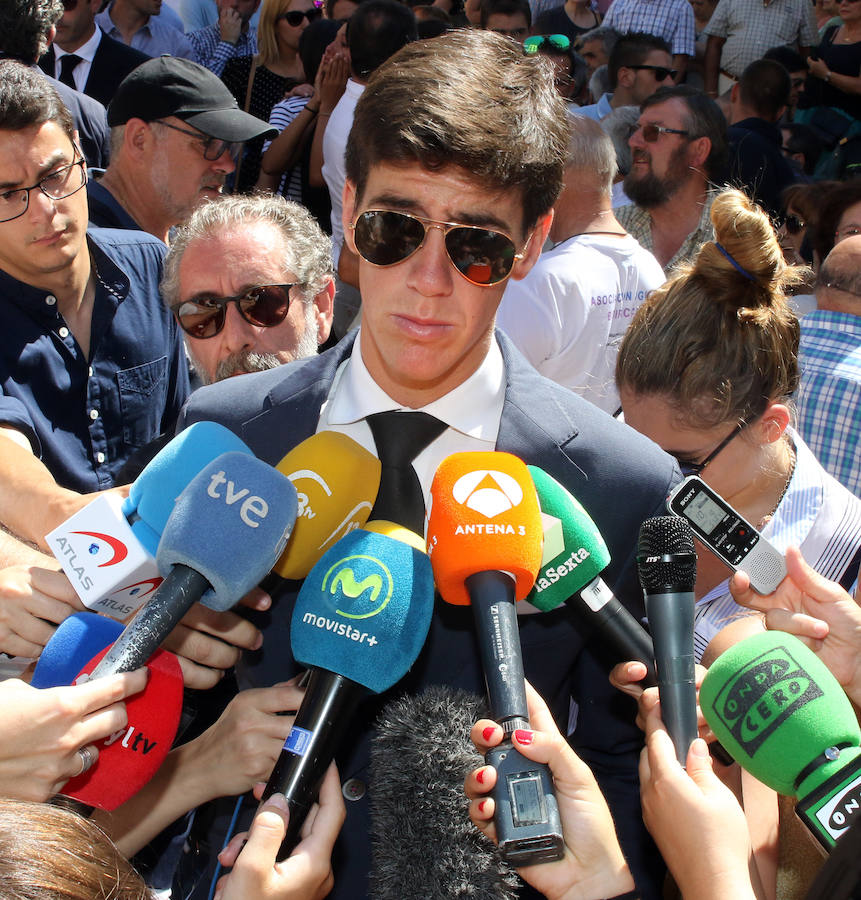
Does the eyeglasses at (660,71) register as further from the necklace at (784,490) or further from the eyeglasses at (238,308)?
the necklace at (784,490)

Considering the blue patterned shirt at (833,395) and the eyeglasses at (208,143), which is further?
the eyeglasses at (208,143)

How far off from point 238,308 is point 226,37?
20.3ft

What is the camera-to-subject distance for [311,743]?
4.39 feet

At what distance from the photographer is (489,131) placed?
1.80m

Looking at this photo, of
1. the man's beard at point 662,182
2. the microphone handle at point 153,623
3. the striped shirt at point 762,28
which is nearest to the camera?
the microphone handle at point 153,623

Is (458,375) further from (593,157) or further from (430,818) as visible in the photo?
(593,157)

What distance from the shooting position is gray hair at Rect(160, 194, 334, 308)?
2.94 m

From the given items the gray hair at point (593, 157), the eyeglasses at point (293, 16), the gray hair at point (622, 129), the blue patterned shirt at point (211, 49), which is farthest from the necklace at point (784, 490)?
the blue patterned shirt at point (211, 49)

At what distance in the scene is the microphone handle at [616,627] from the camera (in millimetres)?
1517

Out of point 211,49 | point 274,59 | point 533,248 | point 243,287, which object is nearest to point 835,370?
point 533,248

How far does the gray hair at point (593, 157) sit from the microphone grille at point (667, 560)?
2865 mm

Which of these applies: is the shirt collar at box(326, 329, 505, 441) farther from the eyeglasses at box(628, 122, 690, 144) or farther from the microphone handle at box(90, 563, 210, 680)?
the eyeglasses at box(628, 122, 690, 144)

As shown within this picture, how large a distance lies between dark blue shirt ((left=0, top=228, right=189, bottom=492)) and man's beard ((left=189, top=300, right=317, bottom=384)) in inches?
15.0

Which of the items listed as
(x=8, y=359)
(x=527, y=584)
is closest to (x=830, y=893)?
(x=527, y=584)
